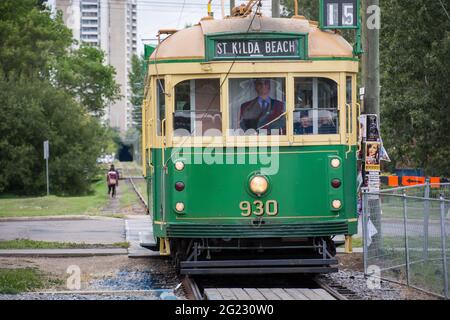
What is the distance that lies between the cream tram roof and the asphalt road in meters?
7.46

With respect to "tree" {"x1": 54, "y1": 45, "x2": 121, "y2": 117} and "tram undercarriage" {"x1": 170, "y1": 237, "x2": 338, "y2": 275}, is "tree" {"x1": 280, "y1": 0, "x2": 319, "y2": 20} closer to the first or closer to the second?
"tree" {"x1": 54, "y1": 45, "x2": 121, "y2": 117}

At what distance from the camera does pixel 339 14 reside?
12852mm

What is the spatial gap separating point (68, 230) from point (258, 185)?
11105mm

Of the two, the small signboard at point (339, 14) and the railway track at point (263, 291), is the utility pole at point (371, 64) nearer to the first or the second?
the small signboard at point (339, 14)

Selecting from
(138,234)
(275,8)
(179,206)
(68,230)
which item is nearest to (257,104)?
(179,206)

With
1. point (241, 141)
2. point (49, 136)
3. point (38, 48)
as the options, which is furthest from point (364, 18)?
point (38, 48)

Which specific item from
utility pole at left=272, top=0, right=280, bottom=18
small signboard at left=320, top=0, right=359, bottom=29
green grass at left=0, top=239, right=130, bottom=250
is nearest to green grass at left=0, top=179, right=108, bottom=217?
utility pole at left=272, top=0, right=280, bottom=18

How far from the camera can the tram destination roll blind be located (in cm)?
1198

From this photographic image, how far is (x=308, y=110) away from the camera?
1205 centimetres

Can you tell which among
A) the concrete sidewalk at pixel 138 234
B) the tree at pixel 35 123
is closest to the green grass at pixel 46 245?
the concrete sidewalk at pixel 138 234

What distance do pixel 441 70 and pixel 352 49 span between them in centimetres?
1201

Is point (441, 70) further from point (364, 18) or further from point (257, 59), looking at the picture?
point (257, 59)

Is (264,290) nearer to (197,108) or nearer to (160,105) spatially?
(197,108)

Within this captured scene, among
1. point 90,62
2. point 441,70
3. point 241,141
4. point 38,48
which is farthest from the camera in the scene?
point 90,62
